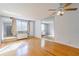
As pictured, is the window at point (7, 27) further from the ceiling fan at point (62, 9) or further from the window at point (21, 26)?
the ceiling fan at point (62, 9)

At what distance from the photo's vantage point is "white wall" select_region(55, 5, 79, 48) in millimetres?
1315

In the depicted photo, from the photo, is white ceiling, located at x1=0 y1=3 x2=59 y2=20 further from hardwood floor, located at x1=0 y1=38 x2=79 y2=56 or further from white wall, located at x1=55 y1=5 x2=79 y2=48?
hardwood floor, located at x1=0 y1=38 x2=79 y2=56

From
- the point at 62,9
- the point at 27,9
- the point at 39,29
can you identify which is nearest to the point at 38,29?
the point at 39,29

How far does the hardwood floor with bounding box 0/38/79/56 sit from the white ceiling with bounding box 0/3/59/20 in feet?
1.19

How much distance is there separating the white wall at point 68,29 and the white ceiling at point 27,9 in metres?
0.23

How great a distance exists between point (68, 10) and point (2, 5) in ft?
2.84

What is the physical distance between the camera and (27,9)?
1.24m

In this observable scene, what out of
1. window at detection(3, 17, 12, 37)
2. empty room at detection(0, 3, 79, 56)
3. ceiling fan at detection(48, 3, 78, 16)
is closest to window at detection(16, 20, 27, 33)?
empty room at detection(0, 3, 79, 56)

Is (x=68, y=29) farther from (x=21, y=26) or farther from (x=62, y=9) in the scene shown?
(x=21, y=26)

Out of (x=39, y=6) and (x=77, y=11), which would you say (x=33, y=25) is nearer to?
(x=39, y=6)

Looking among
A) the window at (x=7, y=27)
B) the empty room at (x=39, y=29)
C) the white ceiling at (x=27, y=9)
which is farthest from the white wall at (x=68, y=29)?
the window at (x=7, y=27)

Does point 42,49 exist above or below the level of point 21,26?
below

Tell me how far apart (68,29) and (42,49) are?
0.48m

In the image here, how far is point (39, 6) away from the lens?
1172 mm
